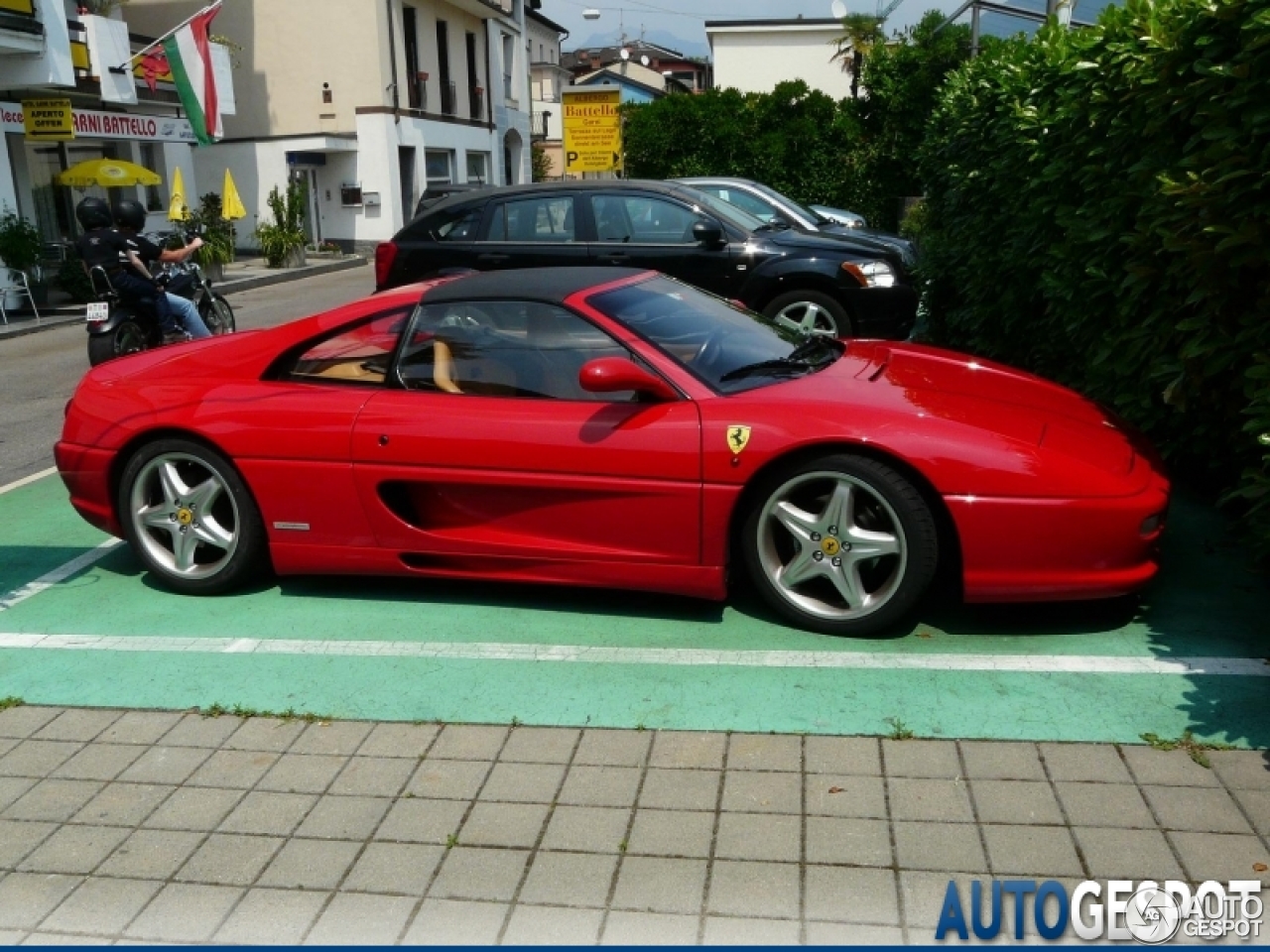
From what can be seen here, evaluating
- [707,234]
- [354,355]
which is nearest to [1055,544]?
[354,355]

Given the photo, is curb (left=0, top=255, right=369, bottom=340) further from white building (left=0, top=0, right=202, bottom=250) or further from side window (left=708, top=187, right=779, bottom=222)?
side window (left=708, top=187, right=779, bottom=222)

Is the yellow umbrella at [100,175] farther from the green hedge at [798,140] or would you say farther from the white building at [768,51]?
the white building at [768,51]

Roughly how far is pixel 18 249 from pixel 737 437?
16.9 m

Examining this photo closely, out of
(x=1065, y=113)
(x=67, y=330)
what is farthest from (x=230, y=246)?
(x=1065, y=113)

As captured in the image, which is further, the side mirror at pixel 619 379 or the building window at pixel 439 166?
the building window at pixel 439 166

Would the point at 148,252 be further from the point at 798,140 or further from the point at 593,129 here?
the point at 798,140

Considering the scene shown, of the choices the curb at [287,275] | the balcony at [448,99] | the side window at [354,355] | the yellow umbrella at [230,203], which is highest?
the balcony at [448,99]

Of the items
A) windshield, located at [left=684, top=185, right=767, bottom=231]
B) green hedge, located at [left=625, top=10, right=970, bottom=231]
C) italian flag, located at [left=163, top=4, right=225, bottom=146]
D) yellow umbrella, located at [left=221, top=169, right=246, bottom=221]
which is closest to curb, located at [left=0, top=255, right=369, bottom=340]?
yellow umbrella, located at [left=221, top=169, right=246, bottom=221]

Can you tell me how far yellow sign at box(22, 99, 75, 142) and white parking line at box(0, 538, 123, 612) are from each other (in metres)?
15.4

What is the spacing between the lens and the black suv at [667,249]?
32.7 ft

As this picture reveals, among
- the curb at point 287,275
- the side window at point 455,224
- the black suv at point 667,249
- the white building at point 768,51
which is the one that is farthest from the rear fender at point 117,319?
the white building at point 768,51

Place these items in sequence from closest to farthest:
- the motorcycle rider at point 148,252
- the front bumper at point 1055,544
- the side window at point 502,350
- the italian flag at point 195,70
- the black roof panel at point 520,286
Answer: the front bumper at point 1055,544
the side window at point 502,350
the black roof panel at point 520,286
the motorcycle rider at point 148,252
the italian flag at point 195,70

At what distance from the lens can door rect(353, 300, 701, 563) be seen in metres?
4.61

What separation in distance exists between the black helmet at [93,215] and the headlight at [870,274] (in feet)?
20.4
